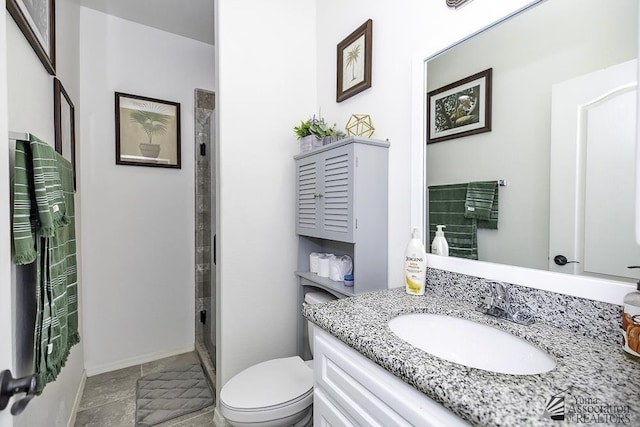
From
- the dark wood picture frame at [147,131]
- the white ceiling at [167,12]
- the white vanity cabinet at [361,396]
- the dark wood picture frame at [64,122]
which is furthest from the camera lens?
the dark wood picture frame at [147,131]

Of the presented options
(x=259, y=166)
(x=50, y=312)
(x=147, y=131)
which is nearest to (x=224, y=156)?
(x=259, y=166)

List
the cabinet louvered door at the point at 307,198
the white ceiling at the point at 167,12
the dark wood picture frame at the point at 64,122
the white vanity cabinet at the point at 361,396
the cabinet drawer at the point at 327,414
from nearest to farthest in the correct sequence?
1. the white vanity cabinet at the point at 361,396
2. the cabinet drawer at the point at 327,414
3. the dark wood picture frame at the point at 64,122
4. the cabinet louvered door at the point at 307,198
5. the white ceiling at the point at 167,12

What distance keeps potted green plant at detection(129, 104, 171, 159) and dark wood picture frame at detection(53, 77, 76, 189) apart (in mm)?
440

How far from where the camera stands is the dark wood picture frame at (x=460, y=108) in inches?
41.7

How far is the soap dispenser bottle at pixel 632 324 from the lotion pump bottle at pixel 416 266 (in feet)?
1.84

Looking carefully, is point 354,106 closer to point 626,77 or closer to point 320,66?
point 320,66

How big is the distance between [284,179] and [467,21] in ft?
3.88

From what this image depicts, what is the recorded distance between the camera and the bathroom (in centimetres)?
125

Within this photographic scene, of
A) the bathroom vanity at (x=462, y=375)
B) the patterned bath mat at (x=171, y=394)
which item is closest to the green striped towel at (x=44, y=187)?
the bathroom vanity at (x=462, y=375)

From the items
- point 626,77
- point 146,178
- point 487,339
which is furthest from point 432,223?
point 146,178

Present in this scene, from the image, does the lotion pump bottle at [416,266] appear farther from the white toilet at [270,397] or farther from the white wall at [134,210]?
the white wall at [134,210]

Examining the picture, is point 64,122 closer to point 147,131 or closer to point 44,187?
point 147,131
